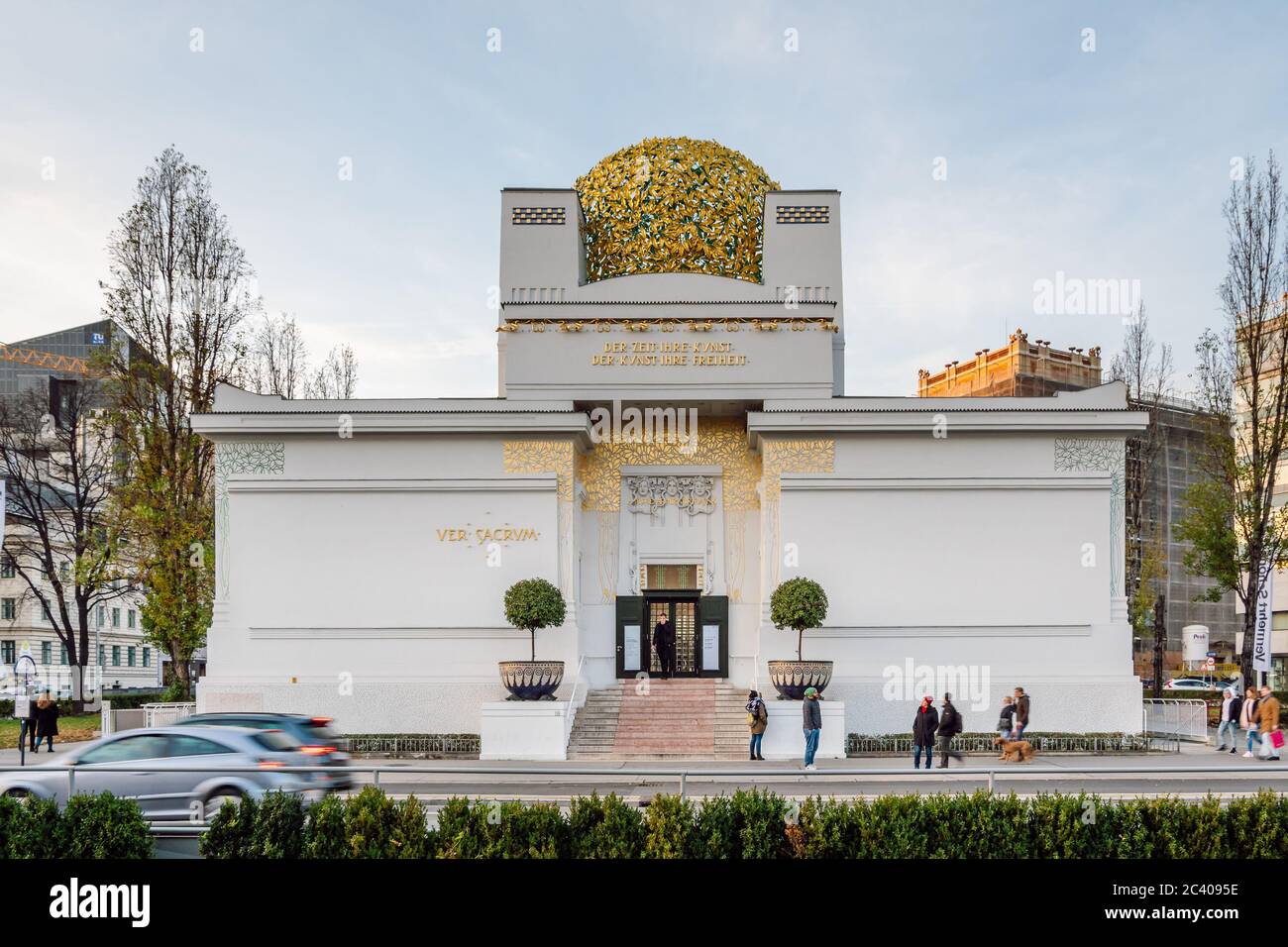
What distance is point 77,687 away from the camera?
145 feet

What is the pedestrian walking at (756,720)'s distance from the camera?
25516mm

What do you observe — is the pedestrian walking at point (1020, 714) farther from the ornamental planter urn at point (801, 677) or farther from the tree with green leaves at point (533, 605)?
the tree with green leaves at point (533, 605)

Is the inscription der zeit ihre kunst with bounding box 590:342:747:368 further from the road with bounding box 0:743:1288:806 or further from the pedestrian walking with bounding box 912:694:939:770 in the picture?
the pedestrian walking with bounding box 912:694:939:770

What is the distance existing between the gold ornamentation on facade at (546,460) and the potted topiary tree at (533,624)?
8.65 ft

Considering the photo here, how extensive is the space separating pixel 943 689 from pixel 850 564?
359 centimetres

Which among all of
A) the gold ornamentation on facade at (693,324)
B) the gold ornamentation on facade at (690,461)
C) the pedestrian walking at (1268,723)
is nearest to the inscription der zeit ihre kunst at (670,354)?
the gold ornamentation on facade at (693,324)

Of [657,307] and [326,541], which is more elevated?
[657,307]

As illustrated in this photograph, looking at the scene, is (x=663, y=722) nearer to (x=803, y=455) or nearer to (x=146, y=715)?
(x=803, y=455)

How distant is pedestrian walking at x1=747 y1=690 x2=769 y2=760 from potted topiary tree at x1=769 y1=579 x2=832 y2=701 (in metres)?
1.49

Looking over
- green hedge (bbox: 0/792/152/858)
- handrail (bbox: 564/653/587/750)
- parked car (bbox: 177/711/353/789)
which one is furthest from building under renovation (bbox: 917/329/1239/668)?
green hedge (bbox: 0/792/152/858)

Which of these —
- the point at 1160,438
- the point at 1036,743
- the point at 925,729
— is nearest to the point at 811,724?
the point at 925,729

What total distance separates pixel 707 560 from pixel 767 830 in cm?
1870
